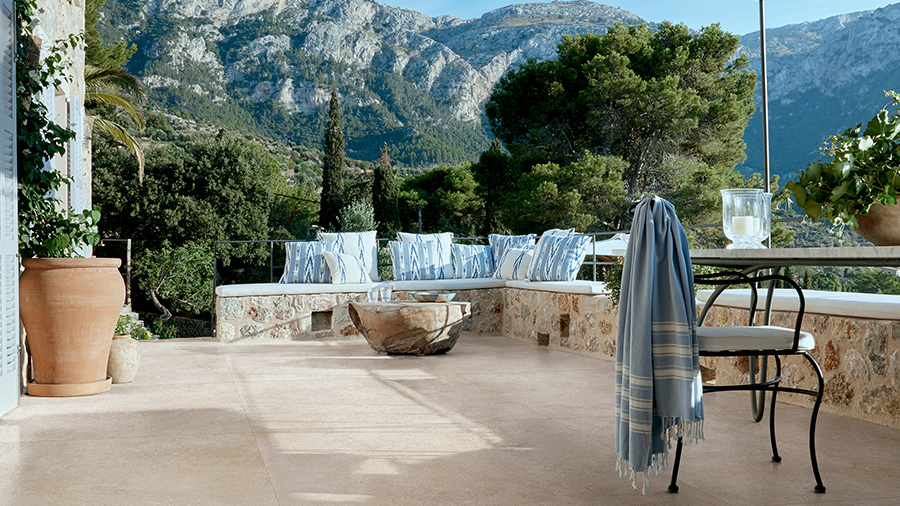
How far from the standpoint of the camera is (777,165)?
71.5 ft

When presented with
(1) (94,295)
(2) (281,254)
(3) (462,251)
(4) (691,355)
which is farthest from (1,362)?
(2) (281,254)

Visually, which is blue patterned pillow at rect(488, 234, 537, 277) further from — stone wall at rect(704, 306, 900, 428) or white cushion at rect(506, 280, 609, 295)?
stone wall at rect(704, 306, 900, 428)

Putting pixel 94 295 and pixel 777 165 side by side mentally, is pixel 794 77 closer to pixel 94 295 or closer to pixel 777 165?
pixel 777 165

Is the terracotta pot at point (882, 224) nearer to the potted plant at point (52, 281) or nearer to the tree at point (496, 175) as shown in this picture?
the potted plant at point (52, 281)

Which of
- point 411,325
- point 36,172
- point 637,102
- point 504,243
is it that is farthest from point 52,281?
point 637,102

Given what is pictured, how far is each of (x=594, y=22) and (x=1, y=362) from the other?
42.9 metres

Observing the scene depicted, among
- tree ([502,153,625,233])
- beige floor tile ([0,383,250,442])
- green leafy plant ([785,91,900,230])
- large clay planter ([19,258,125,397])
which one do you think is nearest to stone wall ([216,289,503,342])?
beige floor tile ([0,383,250,442])

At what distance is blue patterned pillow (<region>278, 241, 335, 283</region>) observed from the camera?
247 inches

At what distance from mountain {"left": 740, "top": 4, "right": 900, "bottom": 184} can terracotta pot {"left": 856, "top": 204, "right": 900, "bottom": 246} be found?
20.7 metres

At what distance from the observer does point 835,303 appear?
295cm

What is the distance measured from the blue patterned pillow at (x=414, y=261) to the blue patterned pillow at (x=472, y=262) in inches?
8.5

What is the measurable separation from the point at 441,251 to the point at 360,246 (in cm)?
74

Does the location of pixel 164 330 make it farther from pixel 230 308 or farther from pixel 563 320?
pixel 563 320

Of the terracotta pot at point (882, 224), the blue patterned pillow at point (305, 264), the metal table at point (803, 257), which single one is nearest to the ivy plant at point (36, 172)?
the blue patterned pillow at point (305, 264)
